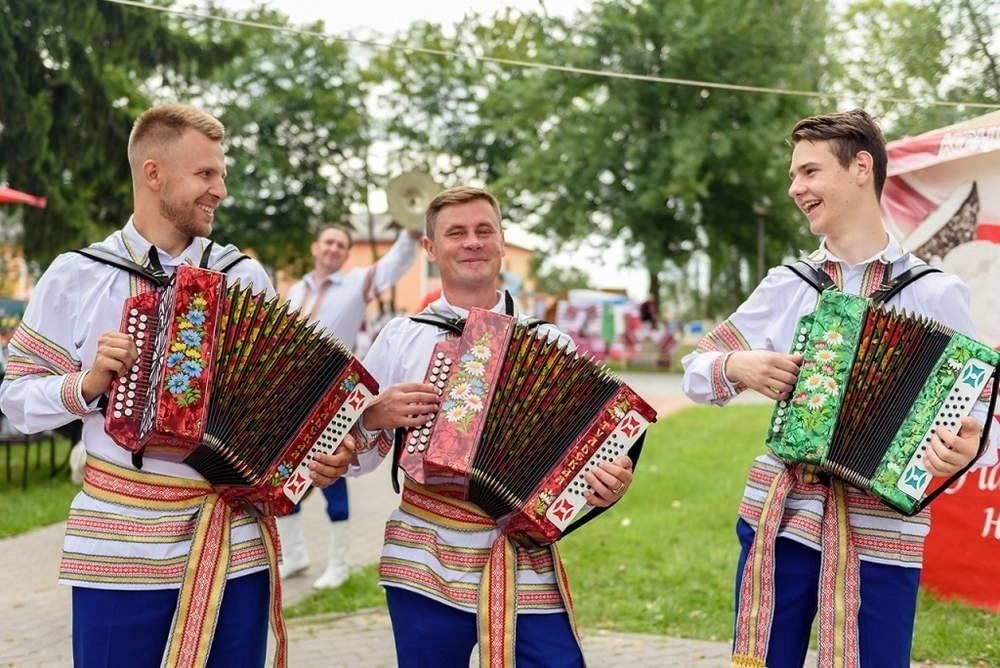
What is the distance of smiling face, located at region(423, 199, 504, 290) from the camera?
3.14 m

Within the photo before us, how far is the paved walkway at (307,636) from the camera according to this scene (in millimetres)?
5180

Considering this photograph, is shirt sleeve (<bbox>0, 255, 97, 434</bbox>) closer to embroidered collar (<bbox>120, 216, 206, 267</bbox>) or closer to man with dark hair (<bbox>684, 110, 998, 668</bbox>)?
embroidered collar (<bbox>120, 216, 206, 267</bbox>)

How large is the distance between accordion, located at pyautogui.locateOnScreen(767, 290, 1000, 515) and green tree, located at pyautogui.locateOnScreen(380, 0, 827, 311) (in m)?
23.7

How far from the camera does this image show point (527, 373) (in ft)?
9.52

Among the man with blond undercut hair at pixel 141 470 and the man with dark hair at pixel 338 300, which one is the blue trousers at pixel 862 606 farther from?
the man with dark hair at pixel 338 300

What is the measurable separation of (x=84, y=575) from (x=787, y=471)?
191 centimetres

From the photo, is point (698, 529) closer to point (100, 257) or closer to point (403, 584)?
point (403, 584)

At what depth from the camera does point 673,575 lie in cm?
658

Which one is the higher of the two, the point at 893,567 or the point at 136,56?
the point at 136,56

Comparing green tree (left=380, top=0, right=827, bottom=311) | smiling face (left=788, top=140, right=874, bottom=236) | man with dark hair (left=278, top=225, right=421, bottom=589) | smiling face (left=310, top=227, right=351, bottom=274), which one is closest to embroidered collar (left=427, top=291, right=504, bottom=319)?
smiling face (left=788, top=140, right=874, bottom=236)

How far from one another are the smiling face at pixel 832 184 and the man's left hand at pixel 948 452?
0.66 metres

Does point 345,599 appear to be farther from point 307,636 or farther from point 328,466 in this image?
point 328,466

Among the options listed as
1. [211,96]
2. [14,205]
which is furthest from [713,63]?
[14,205]

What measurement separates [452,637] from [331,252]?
4.00 metres
